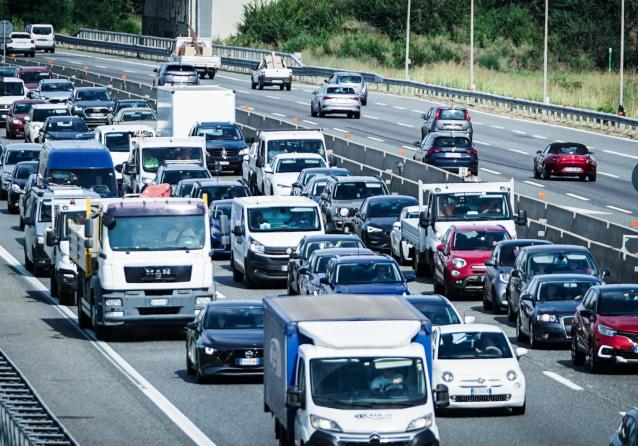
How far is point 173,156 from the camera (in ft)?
170

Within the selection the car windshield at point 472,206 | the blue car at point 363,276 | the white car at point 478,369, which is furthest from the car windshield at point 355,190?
the white car at point 478,369

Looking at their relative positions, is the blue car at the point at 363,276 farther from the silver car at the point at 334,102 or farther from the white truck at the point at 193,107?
the silver car at the point at 334,102

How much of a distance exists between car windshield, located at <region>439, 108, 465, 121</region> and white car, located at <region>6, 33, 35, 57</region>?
49987mm

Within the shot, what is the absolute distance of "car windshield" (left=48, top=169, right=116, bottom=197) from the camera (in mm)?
45969

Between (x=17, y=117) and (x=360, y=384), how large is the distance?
5472cm

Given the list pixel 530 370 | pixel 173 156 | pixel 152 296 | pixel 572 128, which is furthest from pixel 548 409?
pixel 572 128

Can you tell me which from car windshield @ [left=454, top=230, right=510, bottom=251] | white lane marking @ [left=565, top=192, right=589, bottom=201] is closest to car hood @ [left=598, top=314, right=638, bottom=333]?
car windshield @ [left=454, top=230, right=510, bottom=251]

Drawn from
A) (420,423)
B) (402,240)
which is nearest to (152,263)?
(402,240)

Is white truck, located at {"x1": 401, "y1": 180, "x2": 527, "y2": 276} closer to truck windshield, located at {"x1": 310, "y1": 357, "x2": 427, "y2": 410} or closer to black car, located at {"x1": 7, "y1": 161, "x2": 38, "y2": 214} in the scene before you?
black car, located at {"x1": 7, "y1": 161, "x2": 38, "y2": 214}

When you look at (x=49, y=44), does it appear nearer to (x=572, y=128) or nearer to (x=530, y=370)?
(x=572, y=128)

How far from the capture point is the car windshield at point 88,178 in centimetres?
4597

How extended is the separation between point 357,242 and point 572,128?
40148 mm

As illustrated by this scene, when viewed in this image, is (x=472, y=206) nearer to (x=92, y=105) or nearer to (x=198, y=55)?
(x=92, y=105)

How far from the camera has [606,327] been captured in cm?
2772
